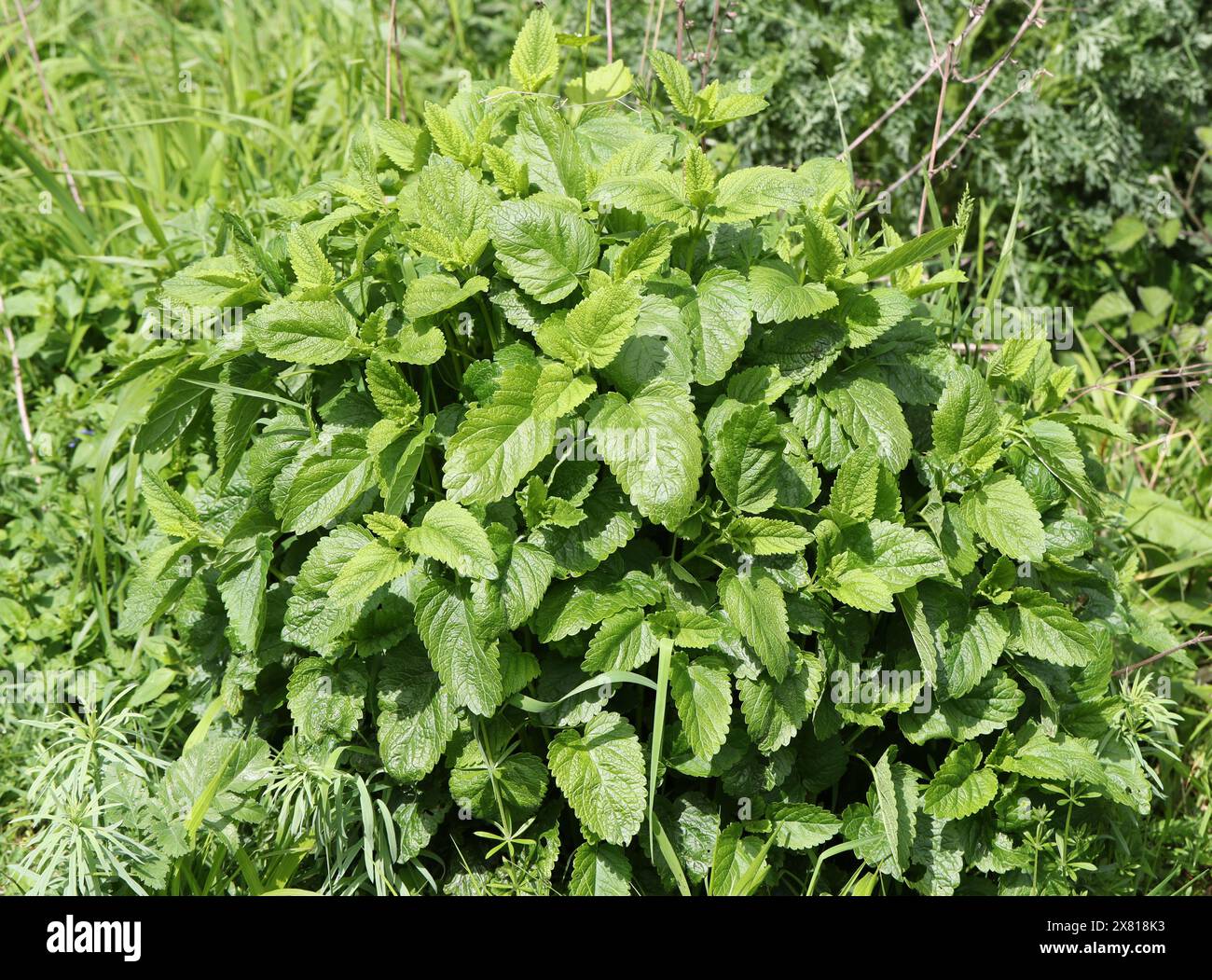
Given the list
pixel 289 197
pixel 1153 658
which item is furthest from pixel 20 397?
pixel 1153 658

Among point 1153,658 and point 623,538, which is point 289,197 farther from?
point 1153,658

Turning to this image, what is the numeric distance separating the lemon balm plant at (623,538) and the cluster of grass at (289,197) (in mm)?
215

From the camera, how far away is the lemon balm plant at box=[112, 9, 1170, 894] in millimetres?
2135

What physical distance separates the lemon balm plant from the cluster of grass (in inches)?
8.5

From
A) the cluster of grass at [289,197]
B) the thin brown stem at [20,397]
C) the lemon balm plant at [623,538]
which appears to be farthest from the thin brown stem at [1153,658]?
the thin brown stem at [20,397]

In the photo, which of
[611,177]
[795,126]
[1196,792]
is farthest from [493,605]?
[795,126]

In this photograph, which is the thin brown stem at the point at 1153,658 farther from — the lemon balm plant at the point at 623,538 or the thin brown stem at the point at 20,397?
the thin brown stem at the point at 20,397

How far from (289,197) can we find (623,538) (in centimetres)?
142

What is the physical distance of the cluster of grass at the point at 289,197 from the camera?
277 cm

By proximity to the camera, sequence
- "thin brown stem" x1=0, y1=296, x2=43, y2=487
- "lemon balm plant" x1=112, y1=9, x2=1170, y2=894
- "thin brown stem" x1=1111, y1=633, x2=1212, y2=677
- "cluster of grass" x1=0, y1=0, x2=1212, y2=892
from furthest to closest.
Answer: "thin brown stem" x1=0, y1=296, x2=43, y2=487
"cluster of grass" x1=0, y1=0, x2=1212, y2=892
"thin brown stem" x1=1111, y1=633, x2=1212, y2=677
"lemon balm plant" x1=112, y1=9, x2=1170, y2=894

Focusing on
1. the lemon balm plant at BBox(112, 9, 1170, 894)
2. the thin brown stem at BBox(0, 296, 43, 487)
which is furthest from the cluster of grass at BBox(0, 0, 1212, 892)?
the lemon balm plant at BBox(112, 9, 1170, 894)

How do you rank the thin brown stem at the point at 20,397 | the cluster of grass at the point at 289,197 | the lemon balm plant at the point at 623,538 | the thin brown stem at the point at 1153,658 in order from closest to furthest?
the lemon balm plant at the point at 623,538 → the thin brown stem at the point at 1153,658 → the cluster of grass at the point at 289,197 → the thin brown stem at the point at 20,397

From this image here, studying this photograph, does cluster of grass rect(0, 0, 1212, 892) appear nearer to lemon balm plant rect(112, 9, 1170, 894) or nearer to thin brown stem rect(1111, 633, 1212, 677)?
thin brown stem rect(1111, 633, 1212, 677)

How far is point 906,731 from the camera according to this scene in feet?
7.66
